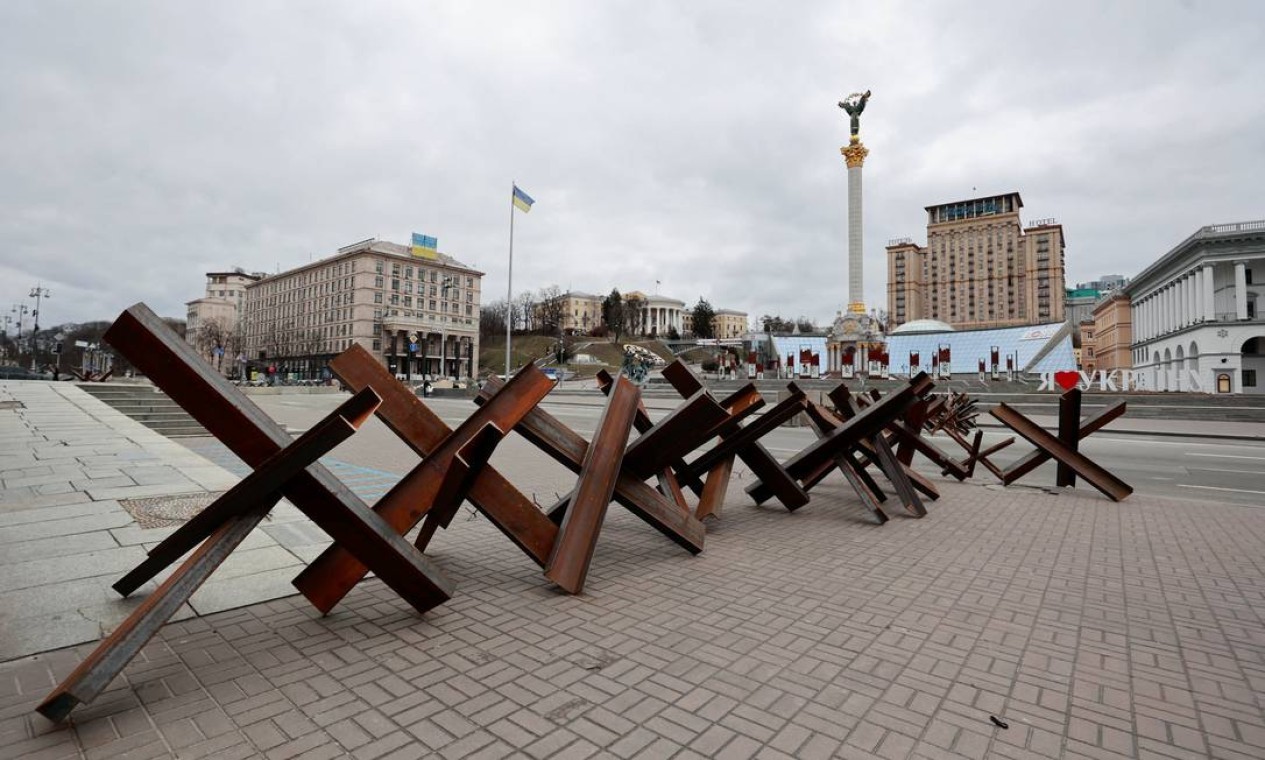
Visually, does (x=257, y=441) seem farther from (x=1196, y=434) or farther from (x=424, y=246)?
(x=424, y=246)

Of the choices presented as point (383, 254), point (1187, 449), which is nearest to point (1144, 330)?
point (1187, 449)

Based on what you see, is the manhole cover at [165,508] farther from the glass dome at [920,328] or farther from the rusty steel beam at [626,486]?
the glass dome at [920,328]

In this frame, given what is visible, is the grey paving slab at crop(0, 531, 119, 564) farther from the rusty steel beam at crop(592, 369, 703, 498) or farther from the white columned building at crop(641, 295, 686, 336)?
the white columned building at crop(641, 295, 686, 336)

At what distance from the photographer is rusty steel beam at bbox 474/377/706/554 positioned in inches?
178

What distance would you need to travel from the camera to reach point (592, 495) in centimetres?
431

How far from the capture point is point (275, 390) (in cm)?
5038

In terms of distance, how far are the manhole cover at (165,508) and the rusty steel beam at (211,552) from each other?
9.68 ft

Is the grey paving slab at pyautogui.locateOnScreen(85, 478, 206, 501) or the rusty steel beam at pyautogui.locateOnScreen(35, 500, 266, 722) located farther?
the grey paving slab at pyautogui.locateOnScreen(85, 478, 206, 501)

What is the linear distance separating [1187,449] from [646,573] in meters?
18.6

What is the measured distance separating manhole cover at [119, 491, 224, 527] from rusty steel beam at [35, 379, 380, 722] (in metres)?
2.95

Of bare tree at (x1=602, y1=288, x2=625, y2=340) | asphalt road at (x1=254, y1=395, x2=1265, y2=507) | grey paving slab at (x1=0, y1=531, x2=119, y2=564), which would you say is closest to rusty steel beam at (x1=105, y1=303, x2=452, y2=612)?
grey paving slab at (x1=0, y1=531, x2=119, y2=564)

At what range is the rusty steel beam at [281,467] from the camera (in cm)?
271

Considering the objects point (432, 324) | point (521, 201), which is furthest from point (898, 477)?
point (432, 324)

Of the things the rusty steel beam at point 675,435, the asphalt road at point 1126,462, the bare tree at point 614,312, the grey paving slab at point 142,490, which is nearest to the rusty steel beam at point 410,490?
the rusty steel beam at point 675,435
